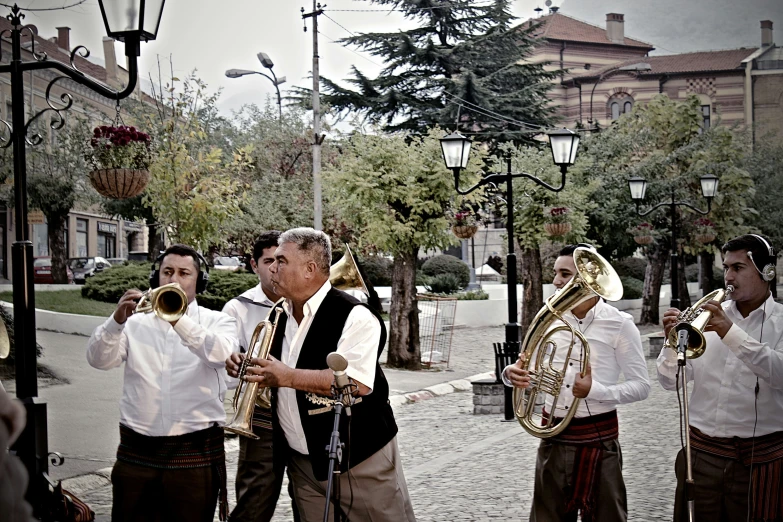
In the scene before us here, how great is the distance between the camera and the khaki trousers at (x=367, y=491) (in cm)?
435

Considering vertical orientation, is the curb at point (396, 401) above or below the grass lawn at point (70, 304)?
below

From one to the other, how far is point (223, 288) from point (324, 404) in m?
Answer: 15.8

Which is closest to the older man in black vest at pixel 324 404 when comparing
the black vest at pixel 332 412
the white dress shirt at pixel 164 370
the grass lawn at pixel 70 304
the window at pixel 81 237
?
the black vest at pixel 332 412

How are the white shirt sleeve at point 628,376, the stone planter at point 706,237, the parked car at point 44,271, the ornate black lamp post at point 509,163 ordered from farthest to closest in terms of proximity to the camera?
1. the stone planter at point 706,237
2. the parked car at point 44,271
3. the ornate black lamp post at point 509,163
4. the white shirt sleeve at point 628,376

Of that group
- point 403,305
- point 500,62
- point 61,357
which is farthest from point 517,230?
point 500,62

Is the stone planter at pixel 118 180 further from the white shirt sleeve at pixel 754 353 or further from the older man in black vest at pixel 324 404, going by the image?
the white shirt sleeve at pixel 754 353

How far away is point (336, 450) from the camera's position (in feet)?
12.6

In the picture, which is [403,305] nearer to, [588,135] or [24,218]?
[24,218]

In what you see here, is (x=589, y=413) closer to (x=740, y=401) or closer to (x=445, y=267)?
(x=740, y=401)

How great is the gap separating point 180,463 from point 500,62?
107 ft

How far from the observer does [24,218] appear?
16.9ft

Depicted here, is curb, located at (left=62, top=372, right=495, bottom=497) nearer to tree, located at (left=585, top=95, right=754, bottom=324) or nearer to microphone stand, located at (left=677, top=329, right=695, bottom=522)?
microphone stand, located at (left=677, top=329, right=695, bottom=522)

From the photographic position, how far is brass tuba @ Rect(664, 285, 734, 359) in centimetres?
454

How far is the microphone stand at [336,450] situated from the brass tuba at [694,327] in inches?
63.5
